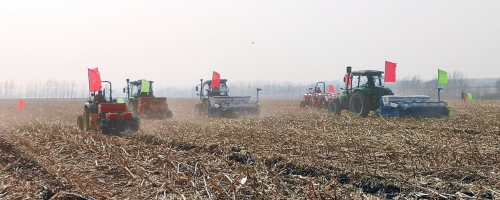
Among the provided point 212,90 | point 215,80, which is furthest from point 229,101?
point 212,90

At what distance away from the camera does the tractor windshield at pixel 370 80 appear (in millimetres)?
17641

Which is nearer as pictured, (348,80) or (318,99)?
(348,80)

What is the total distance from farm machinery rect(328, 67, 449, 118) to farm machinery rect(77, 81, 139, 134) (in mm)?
8640

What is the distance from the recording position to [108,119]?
1298 cm

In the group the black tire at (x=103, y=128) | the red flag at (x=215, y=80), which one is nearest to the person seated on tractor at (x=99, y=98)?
the black tire at (x=103, y=128)

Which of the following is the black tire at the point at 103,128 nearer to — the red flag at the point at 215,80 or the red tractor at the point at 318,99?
the red flag at the point at 215,80

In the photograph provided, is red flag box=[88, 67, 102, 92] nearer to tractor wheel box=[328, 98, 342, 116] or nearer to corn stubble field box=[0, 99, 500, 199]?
corn stubble field box=[0, 99, 500, 199]

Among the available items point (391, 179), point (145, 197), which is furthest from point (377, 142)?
point (145, 197)

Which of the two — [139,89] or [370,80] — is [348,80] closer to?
[370,80]

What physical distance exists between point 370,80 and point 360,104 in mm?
1306

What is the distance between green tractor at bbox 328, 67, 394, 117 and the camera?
16.6 meters

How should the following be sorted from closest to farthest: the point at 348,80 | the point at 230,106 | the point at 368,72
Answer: the point at 368,72
the point at 348,80
the point at 230,106

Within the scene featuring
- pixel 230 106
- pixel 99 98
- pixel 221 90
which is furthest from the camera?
pixel 221 90

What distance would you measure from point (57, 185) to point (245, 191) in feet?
8.54
